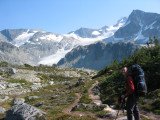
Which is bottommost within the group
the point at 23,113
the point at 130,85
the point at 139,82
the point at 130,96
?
the point at 23,113

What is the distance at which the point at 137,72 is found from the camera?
31.1 ft

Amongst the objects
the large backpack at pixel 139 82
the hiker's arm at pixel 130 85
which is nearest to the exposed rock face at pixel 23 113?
the hiker's arm at pixel 130 85

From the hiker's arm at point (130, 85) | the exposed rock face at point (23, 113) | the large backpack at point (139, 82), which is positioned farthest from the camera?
the exposed rock face at point (23, 113)

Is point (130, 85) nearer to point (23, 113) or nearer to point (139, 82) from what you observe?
point (139, 82)

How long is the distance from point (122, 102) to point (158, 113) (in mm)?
6593

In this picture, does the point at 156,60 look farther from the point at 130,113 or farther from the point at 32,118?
the point at 32,118

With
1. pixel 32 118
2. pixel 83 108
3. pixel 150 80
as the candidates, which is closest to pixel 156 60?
pixel 150 80

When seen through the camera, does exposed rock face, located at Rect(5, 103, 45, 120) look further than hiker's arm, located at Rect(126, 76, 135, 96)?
Yes

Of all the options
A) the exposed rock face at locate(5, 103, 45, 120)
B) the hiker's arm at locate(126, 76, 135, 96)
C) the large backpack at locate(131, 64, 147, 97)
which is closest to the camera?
the large backpack at locate(131, 64, 147, 97)

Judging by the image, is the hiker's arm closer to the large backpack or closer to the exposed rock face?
the large backpack

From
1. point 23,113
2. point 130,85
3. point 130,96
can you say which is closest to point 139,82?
point 130,85

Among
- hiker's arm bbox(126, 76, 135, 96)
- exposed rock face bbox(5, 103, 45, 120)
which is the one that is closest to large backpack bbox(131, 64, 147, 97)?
hiker's arm bbox(126, 76, 135, 96)

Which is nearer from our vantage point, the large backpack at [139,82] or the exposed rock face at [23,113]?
the large backpack at [139,82]

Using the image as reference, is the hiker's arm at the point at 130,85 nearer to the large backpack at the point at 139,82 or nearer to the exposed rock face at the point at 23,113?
the large backpack at the point at 139,82
